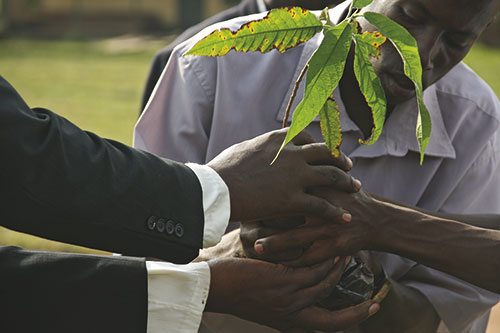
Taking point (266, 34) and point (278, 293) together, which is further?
point (278, 293)

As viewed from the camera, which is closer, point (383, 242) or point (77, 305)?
point (77, 305)

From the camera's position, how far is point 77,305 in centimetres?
226

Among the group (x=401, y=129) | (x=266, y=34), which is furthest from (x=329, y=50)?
(x=401, y=129)

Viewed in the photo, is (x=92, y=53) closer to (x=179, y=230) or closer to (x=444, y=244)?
(x=444, y=244)

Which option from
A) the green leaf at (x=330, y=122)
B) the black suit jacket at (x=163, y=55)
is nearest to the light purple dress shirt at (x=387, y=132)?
the green leaf at (x=330, y=122)

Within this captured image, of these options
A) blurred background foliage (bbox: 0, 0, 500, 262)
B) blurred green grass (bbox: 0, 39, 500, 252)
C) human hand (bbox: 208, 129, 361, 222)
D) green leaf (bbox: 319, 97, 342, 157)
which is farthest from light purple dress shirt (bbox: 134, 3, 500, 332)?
blurred green grass (bbox: 0, 39, 500, 252)

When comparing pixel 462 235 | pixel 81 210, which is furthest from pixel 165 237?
pixel 462 235

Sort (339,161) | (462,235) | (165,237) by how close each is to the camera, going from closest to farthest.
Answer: (165,237)
(339,161)
(462,235)

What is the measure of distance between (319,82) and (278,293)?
825 mm

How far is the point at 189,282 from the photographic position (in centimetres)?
233

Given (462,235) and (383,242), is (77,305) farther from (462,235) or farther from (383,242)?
(462,235)

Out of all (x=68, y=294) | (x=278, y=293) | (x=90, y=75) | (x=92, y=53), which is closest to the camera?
(x=68, y=294)

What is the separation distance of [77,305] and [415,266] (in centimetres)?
124

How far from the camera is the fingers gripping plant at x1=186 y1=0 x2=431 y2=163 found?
1817mm
